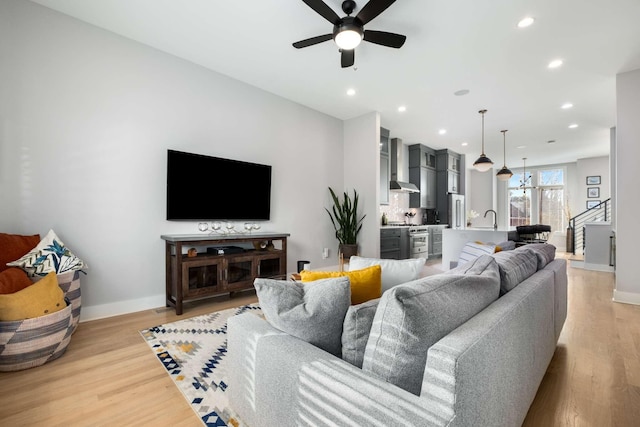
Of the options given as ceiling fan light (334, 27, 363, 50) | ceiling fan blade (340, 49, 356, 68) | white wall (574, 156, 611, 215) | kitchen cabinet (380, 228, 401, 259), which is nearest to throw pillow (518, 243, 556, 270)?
ceiling fan light (334, 27, 363, 50)

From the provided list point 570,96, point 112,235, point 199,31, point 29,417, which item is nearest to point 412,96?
point 570,96

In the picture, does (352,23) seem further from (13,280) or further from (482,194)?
(482,194)

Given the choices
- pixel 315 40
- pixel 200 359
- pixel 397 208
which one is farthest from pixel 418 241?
pixel 200 359

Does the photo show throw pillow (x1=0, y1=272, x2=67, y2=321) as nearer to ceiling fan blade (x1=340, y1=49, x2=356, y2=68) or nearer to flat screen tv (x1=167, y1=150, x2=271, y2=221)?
flat screen tv (x1=167, y1=150, x2=271, y2=221)

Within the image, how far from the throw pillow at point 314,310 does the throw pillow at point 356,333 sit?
2.7 inches

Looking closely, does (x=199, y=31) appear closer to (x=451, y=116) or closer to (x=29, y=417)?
(x=29, y=417)

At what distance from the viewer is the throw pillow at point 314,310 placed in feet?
3.73

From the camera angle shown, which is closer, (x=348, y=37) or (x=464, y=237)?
(x=348, y=37)

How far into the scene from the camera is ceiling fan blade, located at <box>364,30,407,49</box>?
251 cm

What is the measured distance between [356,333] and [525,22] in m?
3.21

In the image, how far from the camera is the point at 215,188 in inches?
146

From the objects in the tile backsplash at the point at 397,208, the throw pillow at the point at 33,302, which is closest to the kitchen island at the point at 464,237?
the tile backsplash at the point at 397,208

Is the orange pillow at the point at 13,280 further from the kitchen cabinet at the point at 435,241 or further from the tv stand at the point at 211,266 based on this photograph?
the kitchen cabinet at the point at 435,241

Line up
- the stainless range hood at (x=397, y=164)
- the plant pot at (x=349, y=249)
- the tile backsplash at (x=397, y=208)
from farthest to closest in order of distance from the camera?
the tile backsplash at (x=397, y=208) → the stainless range hood at (x=397, y=164) → the plant pot at (x=349, y=249)
